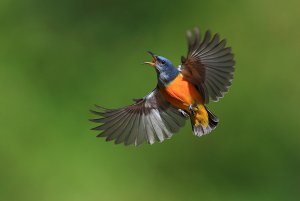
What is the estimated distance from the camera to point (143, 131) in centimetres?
258

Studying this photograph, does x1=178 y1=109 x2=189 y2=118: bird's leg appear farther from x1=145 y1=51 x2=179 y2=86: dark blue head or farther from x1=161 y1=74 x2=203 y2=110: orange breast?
x1=145 y1=51 x2=179 y2=86: dark blue head

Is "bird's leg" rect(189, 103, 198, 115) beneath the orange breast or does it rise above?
beneath

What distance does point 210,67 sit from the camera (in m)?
2.27

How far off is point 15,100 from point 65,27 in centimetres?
85

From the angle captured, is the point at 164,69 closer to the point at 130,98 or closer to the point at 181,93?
the point at 181,93

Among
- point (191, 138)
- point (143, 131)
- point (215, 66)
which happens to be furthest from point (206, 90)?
point (191, 138)

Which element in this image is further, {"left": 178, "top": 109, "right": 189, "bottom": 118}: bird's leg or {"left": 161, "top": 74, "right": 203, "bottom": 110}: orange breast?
{"left": 178, "top": 109, "right": 189, "bottom": 118}: bird's leg

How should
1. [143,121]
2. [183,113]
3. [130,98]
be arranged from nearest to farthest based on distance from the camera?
[183,113] → [143,121] → [130,98]

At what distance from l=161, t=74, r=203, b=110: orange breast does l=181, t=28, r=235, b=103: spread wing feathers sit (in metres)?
0.02

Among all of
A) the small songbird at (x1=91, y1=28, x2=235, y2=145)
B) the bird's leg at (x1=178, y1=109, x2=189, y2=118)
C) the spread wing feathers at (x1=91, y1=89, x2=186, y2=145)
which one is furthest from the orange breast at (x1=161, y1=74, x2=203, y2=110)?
the spread wing feathers at (x1=91, y1=89, x2=186, y2=145)

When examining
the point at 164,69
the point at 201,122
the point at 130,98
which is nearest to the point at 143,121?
the point at 201,122

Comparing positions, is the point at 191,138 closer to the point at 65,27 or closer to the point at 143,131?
the point at 65,27

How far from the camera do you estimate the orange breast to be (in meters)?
2.20

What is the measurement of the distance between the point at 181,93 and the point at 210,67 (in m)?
0.15
